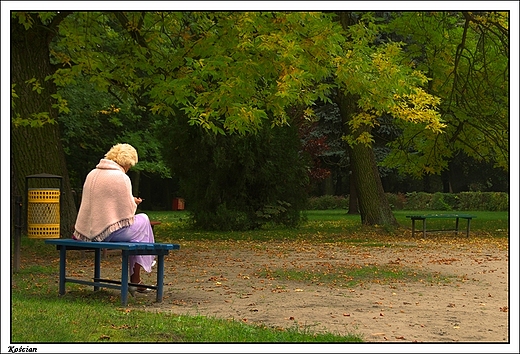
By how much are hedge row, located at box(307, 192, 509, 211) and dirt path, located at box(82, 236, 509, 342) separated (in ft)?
109

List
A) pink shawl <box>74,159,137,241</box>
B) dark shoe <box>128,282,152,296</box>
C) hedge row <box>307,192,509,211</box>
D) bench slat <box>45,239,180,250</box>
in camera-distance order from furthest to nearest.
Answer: hedge row <box>307,192,509,211</box> < dark shoe <box>128,282,152,296</box> < pink shawl <box>74,159,137,241</box> < bench slat <box>45,239,180,250</box>

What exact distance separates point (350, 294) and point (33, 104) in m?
7.94

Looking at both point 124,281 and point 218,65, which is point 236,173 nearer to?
point 218,65

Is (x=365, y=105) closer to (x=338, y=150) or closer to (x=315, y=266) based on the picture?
(x=315, y=266)

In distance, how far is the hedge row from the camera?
1965 inches

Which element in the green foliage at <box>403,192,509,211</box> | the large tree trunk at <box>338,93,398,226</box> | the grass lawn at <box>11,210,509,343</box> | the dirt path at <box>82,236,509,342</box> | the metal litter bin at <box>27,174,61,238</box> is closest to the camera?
the grass lawn at <box>11,210,509,343</box>

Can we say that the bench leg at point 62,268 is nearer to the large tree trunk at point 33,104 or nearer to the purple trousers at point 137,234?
the purple trousers at point 137,234

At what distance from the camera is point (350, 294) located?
1056 cm

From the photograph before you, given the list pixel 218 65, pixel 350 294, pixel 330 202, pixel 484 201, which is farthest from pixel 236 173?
pixel 484 201

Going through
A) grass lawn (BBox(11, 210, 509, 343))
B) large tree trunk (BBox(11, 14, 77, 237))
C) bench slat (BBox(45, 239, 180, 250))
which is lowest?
grass lawn (BBox(11, 210, 509, 343))

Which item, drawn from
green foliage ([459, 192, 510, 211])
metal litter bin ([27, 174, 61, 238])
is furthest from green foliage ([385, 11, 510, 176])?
green foliage ([459, 192, 510, 211])

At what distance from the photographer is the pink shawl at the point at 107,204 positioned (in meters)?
9.74

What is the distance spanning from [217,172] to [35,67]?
9527mm

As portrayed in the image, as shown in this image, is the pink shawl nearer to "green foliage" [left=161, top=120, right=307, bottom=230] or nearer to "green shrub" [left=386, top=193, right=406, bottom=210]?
"green foliage" [left=161, top=120, right=307, bottom=230]
